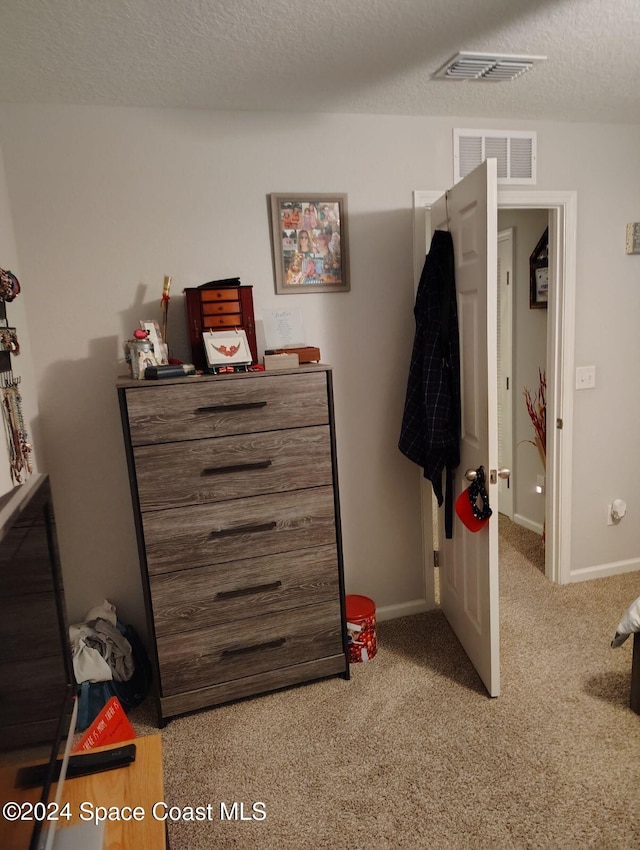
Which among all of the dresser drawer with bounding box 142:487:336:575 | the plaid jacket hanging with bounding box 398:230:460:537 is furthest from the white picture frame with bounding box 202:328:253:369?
the plaid jacket hanging with bounding box 398:230:460:537

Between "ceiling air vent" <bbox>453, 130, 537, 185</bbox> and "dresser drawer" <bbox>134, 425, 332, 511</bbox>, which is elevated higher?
"ceiling air vent" <bbox>453, 130, 537, 185</bbox>

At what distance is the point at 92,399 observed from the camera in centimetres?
225

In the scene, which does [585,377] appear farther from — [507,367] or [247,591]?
[247,591]

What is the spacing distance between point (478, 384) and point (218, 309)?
1058mm

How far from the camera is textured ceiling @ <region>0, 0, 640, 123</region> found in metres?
1.52

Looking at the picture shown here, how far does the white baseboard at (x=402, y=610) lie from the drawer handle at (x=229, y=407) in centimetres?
138

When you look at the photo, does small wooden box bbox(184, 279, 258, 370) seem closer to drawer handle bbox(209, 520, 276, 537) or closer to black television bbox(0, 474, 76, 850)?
drawer handle bbox(209, 520, 276, 537)

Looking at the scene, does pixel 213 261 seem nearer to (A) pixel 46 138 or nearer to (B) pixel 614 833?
(A) pixel 46 138

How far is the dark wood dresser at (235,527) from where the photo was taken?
195 cm

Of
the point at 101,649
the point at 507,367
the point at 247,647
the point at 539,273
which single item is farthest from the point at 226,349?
the point at 507,367

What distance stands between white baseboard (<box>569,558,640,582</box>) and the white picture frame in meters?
2.25

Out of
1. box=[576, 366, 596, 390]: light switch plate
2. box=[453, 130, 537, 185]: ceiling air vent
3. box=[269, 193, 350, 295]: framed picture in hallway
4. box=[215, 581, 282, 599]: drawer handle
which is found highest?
box=[453, 130, 537, 185]: ceiling air vent

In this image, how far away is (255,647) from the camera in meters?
2.17

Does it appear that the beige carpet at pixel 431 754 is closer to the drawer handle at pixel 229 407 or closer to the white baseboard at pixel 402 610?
the white baseboard at pixel 402 610
